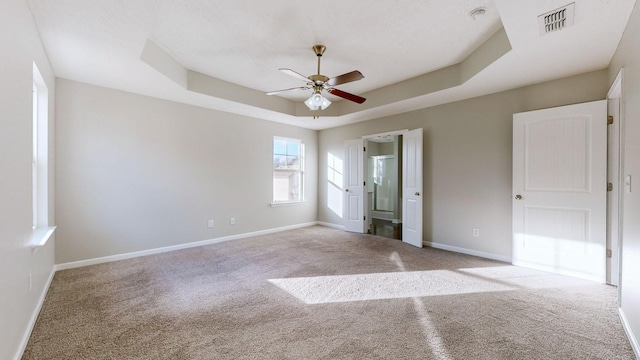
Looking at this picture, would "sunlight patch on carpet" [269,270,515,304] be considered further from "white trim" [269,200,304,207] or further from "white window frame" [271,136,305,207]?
"white window frame" [271,136,305,207]

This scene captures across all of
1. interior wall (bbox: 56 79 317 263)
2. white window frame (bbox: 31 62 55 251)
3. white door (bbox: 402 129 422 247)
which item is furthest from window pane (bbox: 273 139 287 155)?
white window frame (bbox: 31 62 55 251)

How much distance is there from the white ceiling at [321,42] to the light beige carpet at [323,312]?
8.07 ft

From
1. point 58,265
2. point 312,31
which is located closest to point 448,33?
point 312,31

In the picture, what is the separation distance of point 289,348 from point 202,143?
12.7ft

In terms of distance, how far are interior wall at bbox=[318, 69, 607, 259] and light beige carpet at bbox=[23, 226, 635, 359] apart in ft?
2.03

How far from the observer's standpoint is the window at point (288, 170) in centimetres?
604

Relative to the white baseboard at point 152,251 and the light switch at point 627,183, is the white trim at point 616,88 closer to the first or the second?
the light switch at point 627,183

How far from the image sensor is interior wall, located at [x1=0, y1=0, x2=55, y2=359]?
5.10 feet

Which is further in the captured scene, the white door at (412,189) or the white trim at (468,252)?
the white door at (412,189)

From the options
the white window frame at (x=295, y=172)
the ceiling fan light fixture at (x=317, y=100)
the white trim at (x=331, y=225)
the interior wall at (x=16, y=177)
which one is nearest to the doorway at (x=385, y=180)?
the white trim at (x=331, y=225)

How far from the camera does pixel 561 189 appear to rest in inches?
129

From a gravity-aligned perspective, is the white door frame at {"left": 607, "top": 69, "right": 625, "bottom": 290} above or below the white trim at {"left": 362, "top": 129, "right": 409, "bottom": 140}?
below

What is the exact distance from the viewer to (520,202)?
11.8 ft

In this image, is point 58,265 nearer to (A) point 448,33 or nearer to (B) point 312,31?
(B) point 312,31
